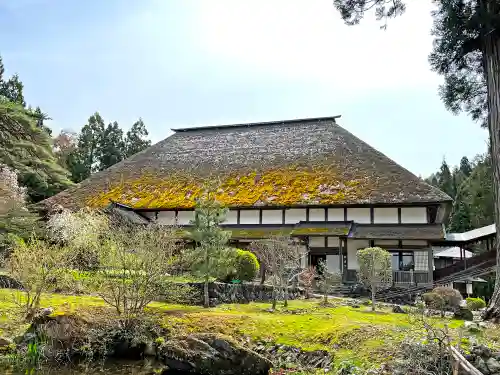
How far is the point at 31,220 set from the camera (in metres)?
18.4

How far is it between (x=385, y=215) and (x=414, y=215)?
1.39 metres

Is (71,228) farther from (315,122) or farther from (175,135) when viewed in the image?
(315,122)

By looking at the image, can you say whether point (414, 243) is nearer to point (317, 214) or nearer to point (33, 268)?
point (317, 214)

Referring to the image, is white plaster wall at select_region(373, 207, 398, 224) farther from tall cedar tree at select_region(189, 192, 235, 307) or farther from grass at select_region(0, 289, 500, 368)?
tall cedar tree at select_region(189, 192, 235, 307)

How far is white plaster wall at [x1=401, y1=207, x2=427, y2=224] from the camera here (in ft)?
73.4

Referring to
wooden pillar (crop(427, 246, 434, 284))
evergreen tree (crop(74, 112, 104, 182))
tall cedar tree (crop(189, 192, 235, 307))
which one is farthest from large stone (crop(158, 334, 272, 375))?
evergreen tree (crop(74, 112, 104, 182))

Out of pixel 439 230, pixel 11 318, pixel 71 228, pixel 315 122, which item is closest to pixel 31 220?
pixel 71 228

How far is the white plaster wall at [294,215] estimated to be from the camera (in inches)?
956

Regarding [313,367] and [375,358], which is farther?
[313,367]

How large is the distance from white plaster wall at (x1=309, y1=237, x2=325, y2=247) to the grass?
9.22 m

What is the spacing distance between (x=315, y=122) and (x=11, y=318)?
79.9 feet

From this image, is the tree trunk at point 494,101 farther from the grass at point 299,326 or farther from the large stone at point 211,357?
the large stone at point 211,357

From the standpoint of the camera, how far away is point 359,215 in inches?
920

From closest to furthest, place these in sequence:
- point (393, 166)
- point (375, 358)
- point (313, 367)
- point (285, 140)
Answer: point (375, 358) < point (313, 367) < point (393, 166) < point (285, 140)
